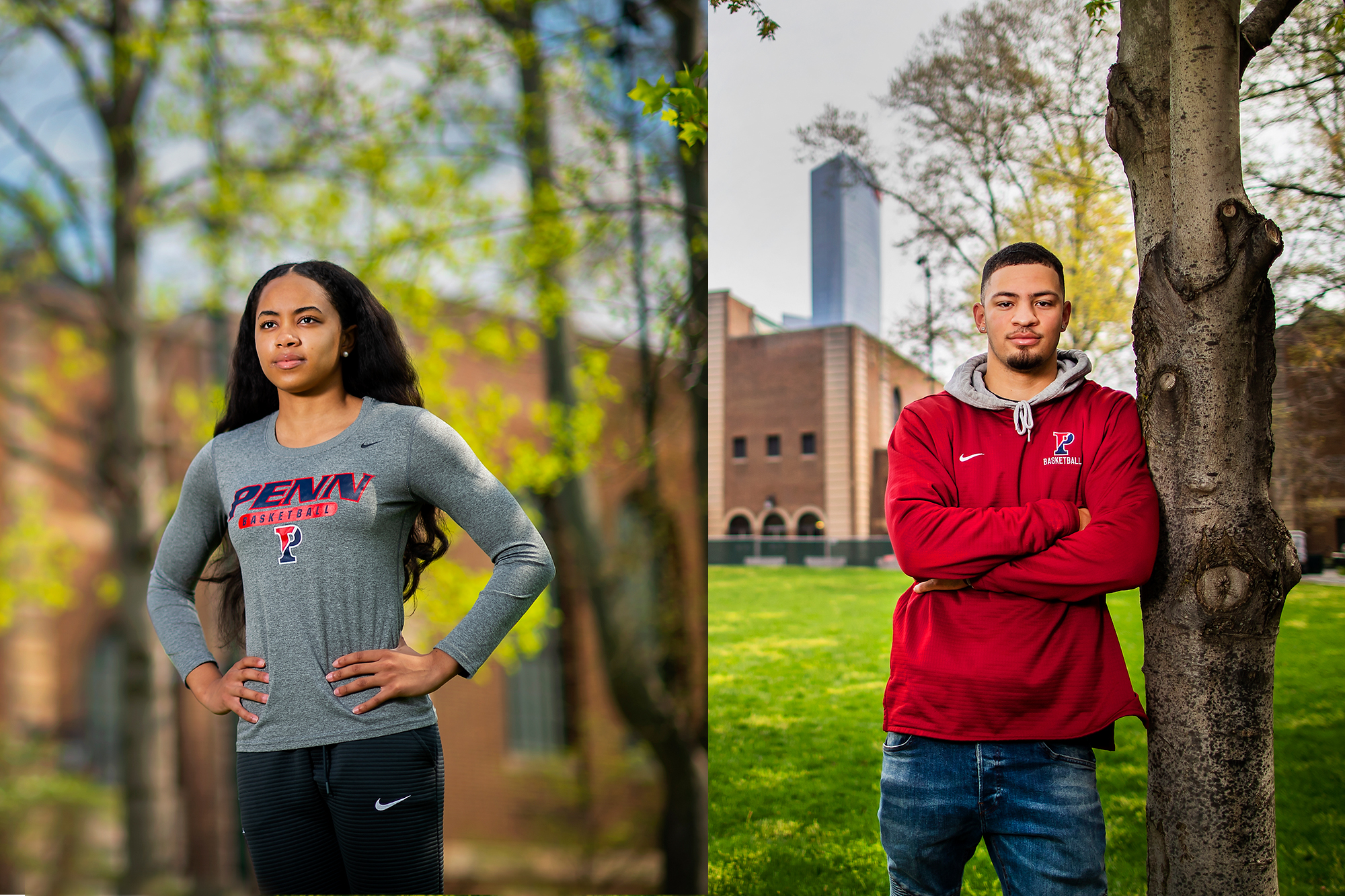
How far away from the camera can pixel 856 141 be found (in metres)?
4.05

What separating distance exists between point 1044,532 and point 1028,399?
268 millimetres

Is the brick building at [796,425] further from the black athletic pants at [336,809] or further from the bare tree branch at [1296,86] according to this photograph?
the black athletic pants at [336,809]

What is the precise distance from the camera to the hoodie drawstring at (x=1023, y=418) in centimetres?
158

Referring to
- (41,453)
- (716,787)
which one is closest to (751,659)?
(716,787)

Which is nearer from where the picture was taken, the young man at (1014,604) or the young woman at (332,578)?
the young man at (1014,604)

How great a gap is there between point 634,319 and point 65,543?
9.23ft

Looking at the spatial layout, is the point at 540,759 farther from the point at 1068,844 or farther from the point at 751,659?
the point at 1068,844

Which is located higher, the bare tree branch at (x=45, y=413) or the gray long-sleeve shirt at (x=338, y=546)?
the bare tree branch at (x=45, y=413)

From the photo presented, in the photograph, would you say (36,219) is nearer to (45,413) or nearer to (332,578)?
(45,413)

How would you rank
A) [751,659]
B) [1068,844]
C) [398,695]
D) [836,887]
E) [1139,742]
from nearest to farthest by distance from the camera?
[1068,844] → [398,695] → [836,887] → [1139,742] → [751,659]

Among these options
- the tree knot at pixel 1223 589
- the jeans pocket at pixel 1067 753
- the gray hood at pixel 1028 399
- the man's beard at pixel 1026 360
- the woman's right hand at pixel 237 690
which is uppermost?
the man's beard at pixel 1026 360

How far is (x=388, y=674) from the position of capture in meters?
1.58

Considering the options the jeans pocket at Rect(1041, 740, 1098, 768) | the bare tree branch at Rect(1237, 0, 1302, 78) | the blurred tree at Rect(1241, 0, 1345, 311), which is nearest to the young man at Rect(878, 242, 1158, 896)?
the jeans pocket at Rect(1041, 740, 1098, 768)

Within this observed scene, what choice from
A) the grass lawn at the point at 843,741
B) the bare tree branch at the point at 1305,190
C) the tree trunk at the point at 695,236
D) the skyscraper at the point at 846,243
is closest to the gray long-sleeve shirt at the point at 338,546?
the tree trunk at the point at 695,236
